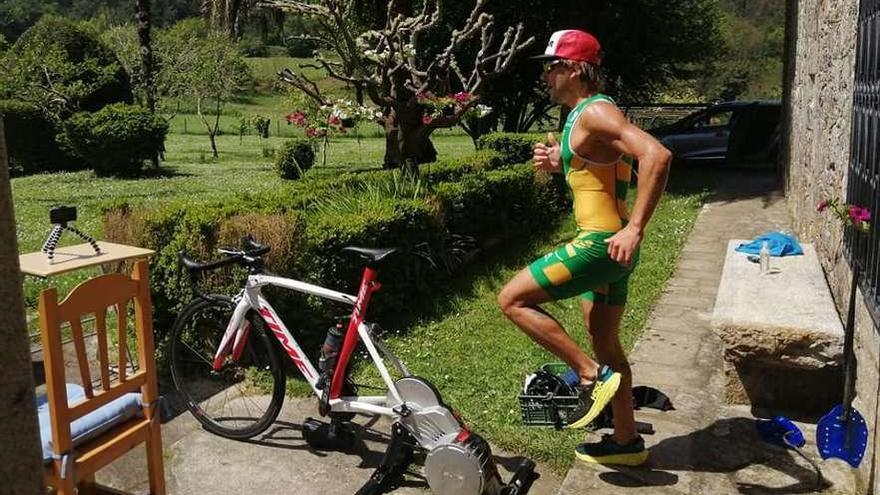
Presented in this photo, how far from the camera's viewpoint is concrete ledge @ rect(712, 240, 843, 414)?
3838 millimetres

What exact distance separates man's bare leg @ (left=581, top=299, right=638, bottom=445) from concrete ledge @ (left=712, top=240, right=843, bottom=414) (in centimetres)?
77

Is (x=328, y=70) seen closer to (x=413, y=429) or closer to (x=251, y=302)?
(x=251, y=302)

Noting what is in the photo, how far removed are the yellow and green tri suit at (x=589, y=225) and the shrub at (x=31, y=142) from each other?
18.5 m

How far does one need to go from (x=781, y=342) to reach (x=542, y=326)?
135 centimetres

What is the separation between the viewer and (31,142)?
760 inches

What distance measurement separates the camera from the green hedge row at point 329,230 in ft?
17.4

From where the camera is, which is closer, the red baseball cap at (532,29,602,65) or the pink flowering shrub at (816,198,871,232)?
the red baseball cap at (532,29,602,65)

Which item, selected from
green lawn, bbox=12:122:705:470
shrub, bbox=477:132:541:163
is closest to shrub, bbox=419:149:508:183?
green lawn, bbox=12:122:705:470

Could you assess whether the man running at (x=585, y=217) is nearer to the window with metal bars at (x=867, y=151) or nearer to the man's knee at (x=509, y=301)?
the man's knee at (x=509, y=301)

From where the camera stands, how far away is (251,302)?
161 inches

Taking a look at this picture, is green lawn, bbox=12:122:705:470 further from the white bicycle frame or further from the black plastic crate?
the white bicycle frame

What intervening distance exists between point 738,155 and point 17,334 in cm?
1621

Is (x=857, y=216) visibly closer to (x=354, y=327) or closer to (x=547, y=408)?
(x=547, y=408)

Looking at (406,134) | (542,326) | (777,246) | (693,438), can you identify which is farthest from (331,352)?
(406,134)
